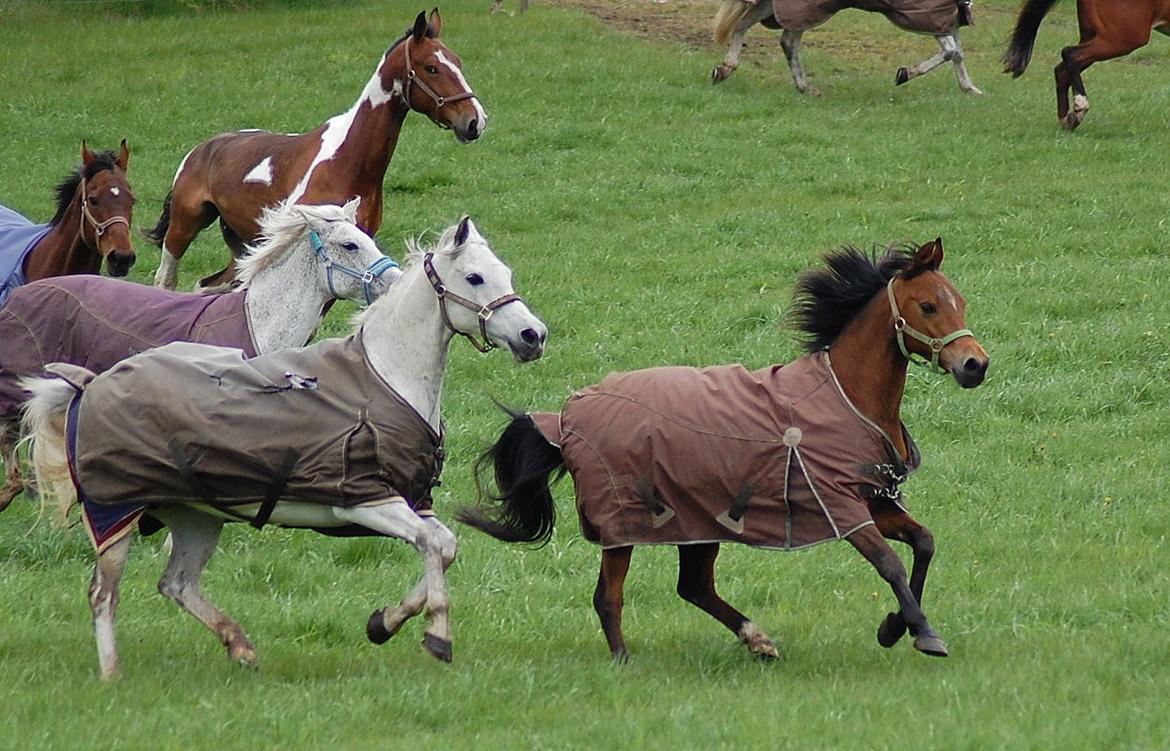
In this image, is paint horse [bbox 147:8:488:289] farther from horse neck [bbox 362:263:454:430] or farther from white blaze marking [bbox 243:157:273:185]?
horse neck [bbox 362:263:454:430]

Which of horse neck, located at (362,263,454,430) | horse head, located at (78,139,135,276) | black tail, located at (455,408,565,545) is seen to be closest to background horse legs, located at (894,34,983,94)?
horse head, located at (78,139,135,276)

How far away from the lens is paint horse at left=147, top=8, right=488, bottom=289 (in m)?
10.8

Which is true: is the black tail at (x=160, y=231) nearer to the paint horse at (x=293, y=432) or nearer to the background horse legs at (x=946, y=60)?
the paint horse at (x=293, y=432)

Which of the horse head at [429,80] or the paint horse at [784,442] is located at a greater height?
the horse head at [429,80]

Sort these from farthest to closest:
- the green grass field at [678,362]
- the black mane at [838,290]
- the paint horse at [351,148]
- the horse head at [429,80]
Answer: the horse head at [429,80], the paint horse at [351,148], the black mane at [838,290], the green grass field at [678,362]

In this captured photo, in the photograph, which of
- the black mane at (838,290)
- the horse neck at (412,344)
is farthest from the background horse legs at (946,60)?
the horse neck at (412,344)

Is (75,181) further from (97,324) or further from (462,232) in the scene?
(462,232)

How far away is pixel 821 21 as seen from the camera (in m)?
20.6

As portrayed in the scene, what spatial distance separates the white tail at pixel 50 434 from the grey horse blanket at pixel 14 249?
3.47 meters

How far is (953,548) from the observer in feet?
26.9

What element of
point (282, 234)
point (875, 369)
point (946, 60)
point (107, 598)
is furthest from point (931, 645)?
point (946, 60)

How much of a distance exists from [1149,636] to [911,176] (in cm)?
1131

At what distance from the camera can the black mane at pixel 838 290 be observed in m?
6.80

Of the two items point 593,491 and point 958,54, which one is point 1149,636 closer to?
point 593,491
